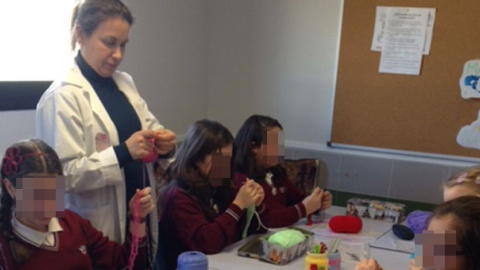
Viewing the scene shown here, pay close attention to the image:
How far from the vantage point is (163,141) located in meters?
1.72

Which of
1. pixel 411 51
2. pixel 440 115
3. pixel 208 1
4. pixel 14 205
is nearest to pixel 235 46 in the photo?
pixel 208 1

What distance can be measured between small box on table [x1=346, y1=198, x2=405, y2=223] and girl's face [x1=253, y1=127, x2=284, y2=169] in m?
0.46

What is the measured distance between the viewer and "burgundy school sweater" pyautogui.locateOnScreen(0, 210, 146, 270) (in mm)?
1396

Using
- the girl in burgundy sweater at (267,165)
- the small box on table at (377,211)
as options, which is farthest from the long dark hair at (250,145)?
the small box on table at (377,211)

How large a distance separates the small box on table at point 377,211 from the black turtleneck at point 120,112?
46.5 inches

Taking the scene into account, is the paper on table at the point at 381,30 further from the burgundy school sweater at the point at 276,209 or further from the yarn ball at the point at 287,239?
the yarn ball at the point at 287,239

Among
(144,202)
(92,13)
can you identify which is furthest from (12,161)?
(92,13)

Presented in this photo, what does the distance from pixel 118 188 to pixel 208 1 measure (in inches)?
83.2

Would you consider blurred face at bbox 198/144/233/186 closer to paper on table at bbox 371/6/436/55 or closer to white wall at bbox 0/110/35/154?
white wall at bbox 0/110/35/154

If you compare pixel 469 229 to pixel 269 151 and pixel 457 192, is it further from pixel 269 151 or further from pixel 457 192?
pixel 269 151

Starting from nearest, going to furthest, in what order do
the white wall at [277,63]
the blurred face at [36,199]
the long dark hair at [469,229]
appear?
the long dark hair at [469,229]
the blurred face at [36,199]
the white wall at [277,63]

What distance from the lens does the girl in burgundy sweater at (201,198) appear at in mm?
1871

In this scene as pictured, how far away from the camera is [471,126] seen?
9.66 ft

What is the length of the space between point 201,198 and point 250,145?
1.77ft
